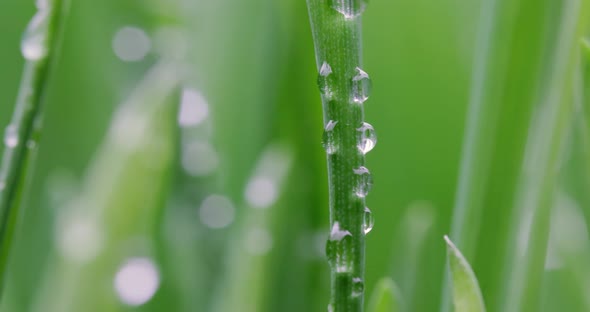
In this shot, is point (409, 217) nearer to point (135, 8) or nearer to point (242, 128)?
point (242, 128)

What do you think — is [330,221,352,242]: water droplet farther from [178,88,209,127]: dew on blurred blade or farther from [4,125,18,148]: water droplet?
[178,88,209,127]: dew on blurred blade

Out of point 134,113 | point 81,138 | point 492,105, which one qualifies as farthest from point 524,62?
point 81,138

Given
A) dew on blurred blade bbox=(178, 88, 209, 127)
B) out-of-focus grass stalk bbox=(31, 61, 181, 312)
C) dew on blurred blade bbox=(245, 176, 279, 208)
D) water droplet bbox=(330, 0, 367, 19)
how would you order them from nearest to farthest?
water droplet bbox=(330, 0, 367, 19) → out-of-focus grass stalk bbox=(31, 61, 181, 312) → dew on blurred blade bbox=(245, 176, 279, 208) → dew on blurred blade bbox=(178, 88, 209, 127)

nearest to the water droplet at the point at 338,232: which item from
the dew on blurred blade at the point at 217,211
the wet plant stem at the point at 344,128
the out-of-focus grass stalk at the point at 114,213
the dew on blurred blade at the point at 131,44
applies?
the wet plant stem at the point at 344,128

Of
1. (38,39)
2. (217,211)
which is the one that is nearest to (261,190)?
(217,211)

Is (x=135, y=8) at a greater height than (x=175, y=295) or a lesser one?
greater

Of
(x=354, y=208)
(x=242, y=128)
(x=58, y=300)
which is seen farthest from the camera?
(x=242, y=128)

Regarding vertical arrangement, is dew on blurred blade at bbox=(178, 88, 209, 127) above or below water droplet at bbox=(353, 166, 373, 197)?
below

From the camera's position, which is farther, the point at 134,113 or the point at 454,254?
the point at 134,113

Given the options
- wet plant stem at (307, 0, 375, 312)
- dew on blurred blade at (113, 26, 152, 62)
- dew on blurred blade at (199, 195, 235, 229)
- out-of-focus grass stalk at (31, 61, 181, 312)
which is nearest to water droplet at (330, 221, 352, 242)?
wet plant stem at (307, 0, 375, 312)
